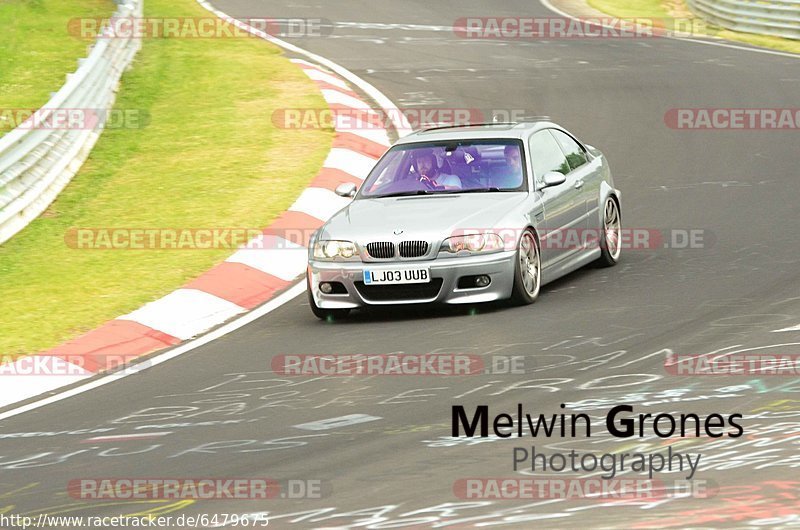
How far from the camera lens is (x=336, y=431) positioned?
732cm

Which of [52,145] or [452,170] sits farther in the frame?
[52,145]

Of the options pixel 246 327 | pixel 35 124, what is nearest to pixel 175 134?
pixel 35 124

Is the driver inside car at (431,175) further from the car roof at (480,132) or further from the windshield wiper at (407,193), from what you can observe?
the car roof at (480,132)

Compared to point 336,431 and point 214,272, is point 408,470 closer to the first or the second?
point 336,431

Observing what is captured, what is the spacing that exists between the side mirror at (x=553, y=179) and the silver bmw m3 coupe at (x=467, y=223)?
0.01 metres

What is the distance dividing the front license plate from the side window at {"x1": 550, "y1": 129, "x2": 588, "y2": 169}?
7.55 ft

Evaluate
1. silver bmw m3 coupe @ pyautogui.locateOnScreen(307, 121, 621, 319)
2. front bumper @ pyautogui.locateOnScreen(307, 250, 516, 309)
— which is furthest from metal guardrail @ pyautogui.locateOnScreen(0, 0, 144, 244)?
front bumper @ pyautogui.locateOnScreen(307, 250, 516, 309)

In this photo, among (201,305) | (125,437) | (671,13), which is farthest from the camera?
(671,13)

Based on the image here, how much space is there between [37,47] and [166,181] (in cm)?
789

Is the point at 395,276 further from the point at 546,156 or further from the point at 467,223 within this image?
the point at 546,156

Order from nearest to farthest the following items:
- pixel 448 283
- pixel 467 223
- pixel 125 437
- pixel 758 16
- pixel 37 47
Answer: pixel 125 437, pixel 448 283, pixel 467 223, pixel 37 47, pixel 758 16

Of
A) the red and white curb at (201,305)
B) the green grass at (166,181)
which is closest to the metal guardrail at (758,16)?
the green grass at (166,181)

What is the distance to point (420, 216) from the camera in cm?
1055

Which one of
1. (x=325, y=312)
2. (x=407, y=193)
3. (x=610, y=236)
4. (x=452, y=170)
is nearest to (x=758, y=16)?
(x=610, y=236)
